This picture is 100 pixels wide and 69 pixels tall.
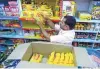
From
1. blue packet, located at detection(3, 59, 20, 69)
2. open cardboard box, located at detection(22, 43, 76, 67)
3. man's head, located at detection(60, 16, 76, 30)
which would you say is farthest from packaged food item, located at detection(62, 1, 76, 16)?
blue packet, located at detection(3, 59, 20, 69)

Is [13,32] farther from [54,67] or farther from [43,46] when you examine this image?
[54,67]

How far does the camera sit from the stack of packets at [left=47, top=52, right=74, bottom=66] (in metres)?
1.20

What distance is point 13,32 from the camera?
2371 millimetres

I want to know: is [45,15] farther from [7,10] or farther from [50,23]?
[7,10]

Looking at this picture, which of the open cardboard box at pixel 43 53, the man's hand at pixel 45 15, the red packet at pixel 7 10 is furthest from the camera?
the red packet at pixel 7 10

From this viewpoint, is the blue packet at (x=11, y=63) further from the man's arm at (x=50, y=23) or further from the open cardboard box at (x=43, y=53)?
the man's arm at (x=50, y=23)

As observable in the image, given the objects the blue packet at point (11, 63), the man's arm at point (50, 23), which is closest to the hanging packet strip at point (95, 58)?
the blue packet at point (11, 63)

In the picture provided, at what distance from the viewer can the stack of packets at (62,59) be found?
1.20 meters

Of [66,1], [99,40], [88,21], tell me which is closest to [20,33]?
[66,1]

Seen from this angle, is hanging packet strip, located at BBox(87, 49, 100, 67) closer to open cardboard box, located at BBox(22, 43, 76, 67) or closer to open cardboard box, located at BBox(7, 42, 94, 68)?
open cardboard box, located at BBox(7, 42, 94, 68)

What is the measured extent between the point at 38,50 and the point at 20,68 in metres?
0.48

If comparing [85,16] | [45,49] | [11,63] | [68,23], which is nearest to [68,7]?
[85,16]

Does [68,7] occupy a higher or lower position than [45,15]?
higher

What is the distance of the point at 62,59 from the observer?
48.9 inches
